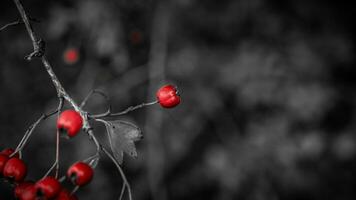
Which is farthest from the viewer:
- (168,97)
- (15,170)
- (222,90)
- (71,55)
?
(222,90)

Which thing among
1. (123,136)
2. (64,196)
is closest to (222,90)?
(123,136)

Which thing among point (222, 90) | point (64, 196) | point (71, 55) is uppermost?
point (64, 196)

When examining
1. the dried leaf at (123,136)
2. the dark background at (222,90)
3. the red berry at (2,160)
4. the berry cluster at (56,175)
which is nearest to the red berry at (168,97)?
the dried leaf at (123,136)

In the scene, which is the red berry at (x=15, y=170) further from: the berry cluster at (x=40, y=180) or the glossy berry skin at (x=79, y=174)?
the glossy berry skin at (x=79, y=174)

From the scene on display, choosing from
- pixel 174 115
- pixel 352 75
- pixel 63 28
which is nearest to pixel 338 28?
pixel 352 75

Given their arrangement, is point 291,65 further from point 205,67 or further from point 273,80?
point 205,67

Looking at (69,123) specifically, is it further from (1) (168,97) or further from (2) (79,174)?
(1) (168,97)
